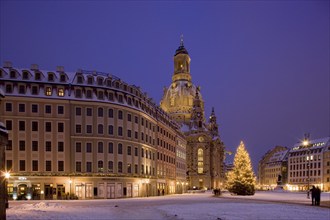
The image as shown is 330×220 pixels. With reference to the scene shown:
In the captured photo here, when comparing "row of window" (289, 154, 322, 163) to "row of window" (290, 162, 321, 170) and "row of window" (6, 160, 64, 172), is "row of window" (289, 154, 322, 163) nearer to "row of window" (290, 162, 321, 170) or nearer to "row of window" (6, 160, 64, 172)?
"row of window" (290, 162, 321, 170)

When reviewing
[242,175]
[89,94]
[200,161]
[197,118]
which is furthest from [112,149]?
[200,161]

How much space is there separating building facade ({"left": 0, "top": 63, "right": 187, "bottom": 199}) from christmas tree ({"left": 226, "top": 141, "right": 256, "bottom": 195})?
16932mm

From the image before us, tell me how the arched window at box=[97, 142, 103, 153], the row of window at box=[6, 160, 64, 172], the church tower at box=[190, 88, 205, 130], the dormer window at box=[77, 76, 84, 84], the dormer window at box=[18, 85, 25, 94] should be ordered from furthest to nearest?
the church tower at box=[190, 88, 205, 130] < the dormer window at box=[77, 76, 84, 84] < the arched window at box=[97, 142, 103, 153] < the dormer window at box=[18, 85, 25, 94] < the row of window at box=[6, 160, 64, 172]

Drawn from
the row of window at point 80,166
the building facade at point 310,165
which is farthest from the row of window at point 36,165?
the building facade at point 310,165

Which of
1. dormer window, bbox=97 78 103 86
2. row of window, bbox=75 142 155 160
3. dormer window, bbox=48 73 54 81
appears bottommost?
row of window, bbox=75 142 155 160

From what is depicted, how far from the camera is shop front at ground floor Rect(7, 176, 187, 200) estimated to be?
6309 centimetres

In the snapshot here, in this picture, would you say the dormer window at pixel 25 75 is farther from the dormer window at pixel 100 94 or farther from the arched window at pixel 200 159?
the arched window at pixel 200 159

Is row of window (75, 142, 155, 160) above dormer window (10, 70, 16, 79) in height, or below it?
below

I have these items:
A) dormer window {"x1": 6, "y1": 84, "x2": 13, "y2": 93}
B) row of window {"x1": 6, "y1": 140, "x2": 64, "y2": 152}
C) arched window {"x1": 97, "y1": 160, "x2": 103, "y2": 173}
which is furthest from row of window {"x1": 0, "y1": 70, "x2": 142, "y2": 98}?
arched window {"x1": 97, "y1": 160, "x2": 103, "y2": 173}

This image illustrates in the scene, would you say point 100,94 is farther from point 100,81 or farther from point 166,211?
point 166,211

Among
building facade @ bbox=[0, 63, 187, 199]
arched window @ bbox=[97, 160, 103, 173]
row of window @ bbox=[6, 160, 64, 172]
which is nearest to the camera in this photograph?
row of window @ bbox=[6, 160, 64, 172]

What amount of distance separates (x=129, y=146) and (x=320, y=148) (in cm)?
10481

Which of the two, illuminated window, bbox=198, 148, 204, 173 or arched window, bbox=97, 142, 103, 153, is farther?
illuminated window, bbox=198, 148, 204, 173

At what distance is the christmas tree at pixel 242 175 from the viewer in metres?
72.4
